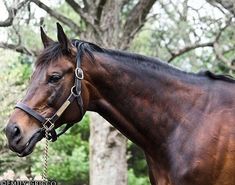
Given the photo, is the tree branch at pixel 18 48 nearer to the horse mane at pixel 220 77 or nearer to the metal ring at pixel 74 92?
the metal ring at pixel 74 92

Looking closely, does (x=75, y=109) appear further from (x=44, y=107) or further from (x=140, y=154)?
(x=140, y=154)

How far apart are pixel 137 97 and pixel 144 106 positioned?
0.09 metres

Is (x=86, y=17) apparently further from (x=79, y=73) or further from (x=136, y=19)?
(x=79, y=73)

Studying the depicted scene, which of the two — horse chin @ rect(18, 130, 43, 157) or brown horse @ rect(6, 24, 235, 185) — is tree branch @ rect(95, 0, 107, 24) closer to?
brown horse @ rect(6, 24, 235, 185)

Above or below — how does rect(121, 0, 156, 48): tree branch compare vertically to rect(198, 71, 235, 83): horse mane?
below

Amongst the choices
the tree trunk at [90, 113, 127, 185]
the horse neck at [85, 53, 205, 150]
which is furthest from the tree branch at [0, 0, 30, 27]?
the horse neck at [85, 53, 205, 150]

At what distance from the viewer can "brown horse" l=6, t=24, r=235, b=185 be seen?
388 cm

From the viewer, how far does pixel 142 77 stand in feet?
13.9

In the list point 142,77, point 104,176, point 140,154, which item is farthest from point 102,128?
point 140,154

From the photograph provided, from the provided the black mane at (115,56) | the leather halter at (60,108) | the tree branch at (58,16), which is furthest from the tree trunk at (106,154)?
the leather halter at (60,108)

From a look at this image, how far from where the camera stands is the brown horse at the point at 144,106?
388 centimetres

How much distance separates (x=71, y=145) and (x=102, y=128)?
686cm

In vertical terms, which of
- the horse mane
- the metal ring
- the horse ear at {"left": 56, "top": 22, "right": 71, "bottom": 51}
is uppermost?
the horse ear at {"left": 56, "top": 22, "right": 71, "bottom": 51}

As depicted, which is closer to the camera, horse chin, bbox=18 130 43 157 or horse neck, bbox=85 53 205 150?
horse chin, bbox=18 130 43 157
